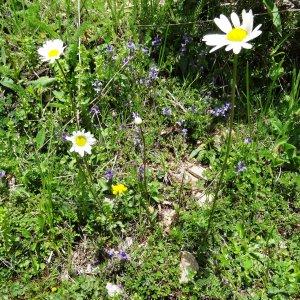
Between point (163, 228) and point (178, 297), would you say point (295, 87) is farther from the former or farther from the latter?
point (178, 297)

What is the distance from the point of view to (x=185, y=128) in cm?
328

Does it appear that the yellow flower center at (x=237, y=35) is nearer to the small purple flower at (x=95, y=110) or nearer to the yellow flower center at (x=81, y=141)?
the yellow flower center at (x=81, y=141)

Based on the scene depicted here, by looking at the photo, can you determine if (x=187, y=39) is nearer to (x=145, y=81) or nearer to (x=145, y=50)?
(x=145, y=50)

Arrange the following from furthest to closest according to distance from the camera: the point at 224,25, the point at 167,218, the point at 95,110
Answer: the point at 95,110
the point at 167,218
the point at 224,25

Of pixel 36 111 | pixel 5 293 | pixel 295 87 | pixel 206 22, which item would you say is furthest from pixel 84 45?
pixel 5 293

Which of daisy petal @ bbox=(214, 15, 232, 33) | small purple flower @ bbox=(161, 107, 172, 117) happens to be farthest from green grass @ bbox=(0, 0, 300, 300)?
daisy petal @ bbox=(214, 15, 232, 33)

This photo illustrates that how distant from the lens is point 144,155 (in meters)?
Result: 2.59

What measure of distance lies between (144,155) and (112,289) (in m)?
0.77

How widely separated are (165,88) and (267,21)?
837 mm

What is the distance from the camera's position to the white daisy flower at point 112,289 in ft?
8.60

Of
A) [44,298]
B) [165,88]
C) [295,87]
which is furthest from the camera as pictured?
[165,88]

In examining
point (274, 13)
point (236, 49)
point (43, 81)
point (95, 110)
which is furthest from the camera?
point (43, 81)

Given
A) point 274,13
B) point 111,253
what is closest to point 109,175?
point 111,253

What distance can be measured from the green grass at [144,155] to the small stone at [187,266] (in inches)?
1.2
